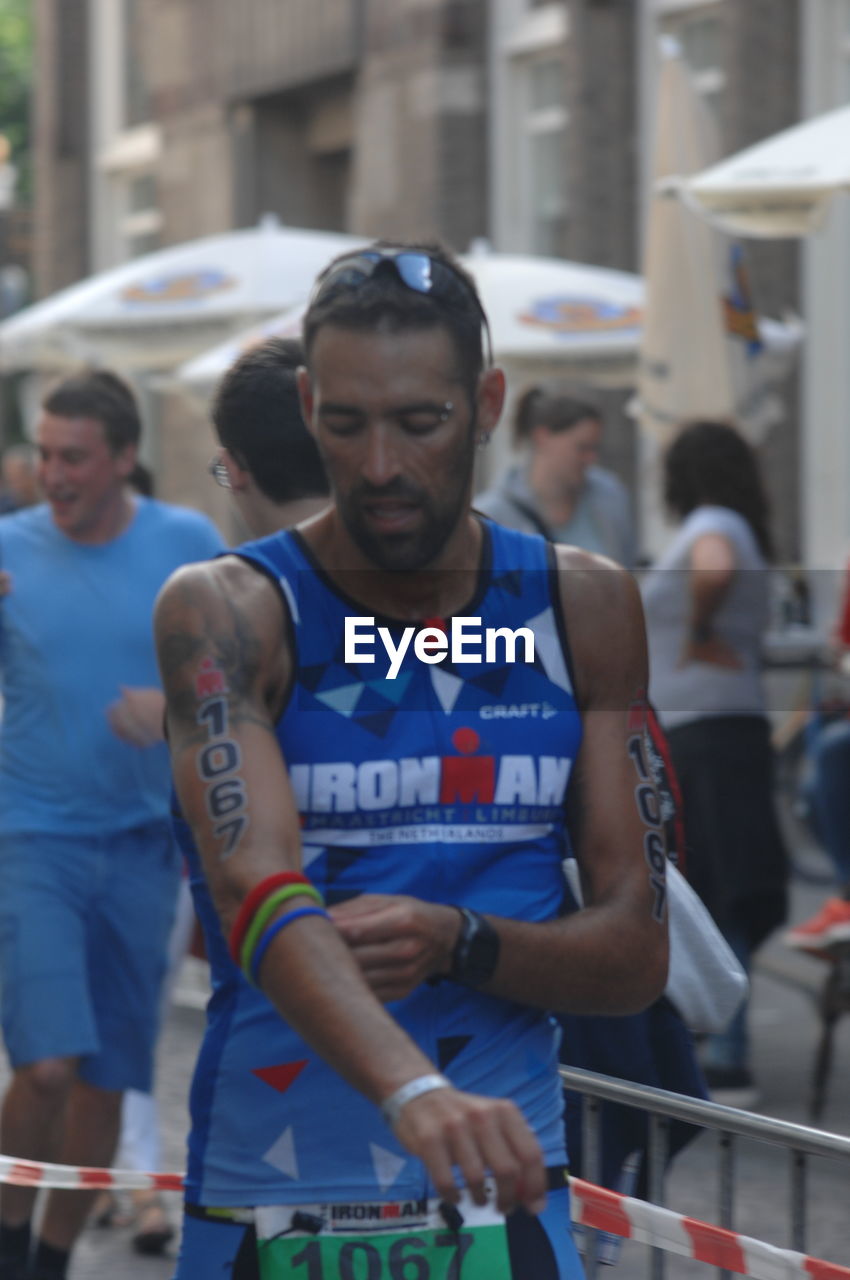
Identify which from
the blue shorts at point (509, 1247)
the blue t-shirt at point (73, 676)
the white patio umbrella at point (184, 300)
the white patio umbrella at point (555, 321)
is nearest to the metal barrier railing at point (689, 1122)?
the blue shorts at point (509, 1247)

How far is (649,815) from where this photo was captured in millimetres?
A: 2281

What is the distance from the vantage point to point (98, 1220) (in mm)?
5875

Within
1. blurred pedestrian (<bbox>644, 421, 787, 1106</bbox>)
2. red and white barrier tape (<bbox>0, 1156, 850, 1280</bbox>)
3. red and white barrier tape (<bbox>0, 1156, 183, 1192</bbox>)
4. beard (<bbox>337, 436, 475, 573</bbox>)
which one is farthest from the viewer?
blurred pedestrian (<bbox>644, 421, 787, 1106</bbox>)

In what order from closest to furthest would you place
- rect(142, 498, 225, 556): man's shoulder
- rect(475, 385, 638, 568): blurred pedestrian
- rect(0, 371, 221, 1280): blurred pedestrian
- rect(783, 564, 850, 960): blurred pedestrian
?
rect(0, 371, 221, 1280): blurred pedestrian
rect(142, 498, 225, 556): man's shoulder
rect(783, 564, 850, 960): blurred pedestrian
rect(475, 385, 638, 568): blurred pedestrian

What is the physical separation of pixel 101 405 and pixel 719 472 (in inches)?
87.2

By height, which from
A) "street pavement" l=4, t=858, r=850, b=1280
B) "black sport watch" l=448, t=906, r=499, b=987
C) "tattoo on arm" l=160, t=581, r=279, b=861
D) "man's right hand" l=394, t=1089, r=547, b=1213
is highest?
"tattoo on arm" l=160, t=581, r=279, b=861

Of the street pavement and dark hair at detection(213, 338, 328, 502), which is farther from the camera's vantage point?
the street pavement

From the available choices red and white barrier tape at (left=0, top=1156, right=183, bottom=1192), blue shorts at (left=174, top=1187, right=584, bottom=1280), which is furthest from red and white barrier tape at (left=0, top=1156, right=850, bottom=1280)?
red and white barrier tape at (left=0, top=1156, right=183, bottom=1192)

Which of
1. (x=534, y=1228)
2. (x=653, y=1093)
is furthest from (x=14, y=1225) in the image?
(x=534, y=1228)

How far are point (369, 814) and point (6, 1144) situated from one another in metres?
3.13

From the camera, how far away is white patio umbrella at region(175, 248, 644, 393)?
1026 cm

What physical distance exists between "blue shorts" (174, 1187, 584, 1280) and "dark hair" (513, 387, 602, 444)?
19.1 feet

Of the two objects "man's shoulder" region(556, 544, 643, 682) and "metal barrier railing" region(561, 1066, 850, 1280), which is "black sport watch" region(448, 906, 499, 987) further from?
"metal barrier railing" region(561, 1066, 850, 1280)

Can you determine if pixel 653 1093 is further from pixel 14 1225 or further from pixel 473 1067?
pixel 14 1225
